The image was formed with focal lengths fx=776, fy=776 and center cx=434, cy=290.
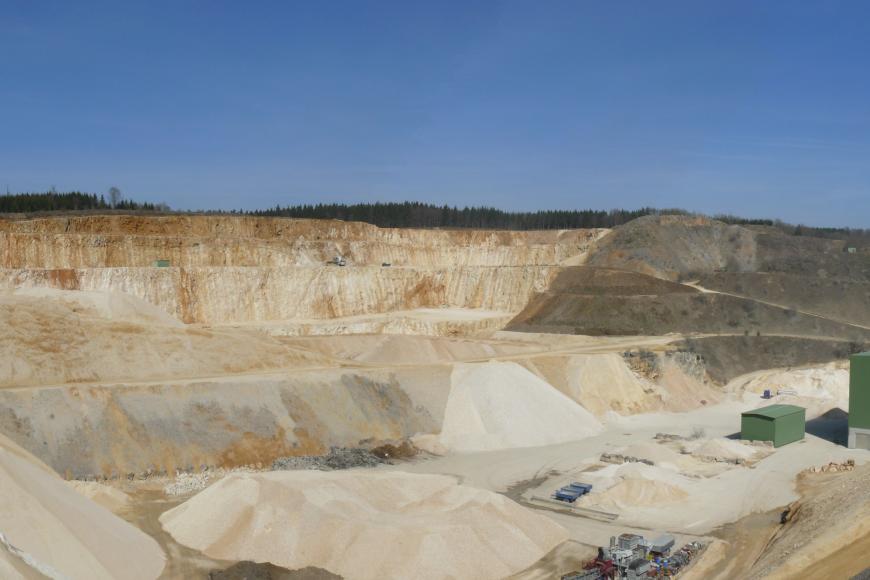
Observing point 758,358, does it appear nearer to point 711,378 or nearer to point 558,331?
point 711,378

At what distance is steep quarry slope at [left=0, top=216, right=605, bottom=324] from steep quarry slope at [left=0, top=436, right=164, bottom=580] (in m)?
38.8

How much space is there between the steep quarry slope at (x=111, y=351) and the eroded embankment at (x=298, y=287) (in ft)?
62.0

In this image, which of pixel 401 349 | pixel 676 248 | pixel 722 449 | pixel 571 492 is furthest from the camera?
pixel 676 248

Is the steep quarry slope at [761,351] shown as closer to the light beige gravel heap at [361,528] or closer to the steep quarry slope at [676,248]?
the steep quarry slope at [676,248]

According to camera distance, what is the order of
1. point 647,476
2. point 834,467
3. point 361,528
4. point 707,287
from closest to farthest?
point 361,528 < point 647,476 < point 834,467 < point 707,287

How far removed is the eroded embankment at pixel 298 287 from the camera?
57.3m

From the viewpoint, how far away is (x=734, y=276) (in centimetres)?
7044

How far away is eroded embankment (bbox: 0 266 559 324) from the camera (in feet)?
188

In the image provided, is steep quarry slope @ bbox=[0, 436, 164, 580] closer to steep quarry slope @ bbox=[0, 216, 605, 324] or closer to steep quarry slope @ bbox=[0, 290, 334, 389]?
steep quarry slope @ bbox=[0, 290, 334, 389]

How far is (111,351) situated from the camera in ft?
111

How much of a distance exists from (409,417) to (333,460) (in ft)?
19.5

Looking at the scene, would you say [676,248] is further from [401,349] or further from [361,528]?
[361,528]

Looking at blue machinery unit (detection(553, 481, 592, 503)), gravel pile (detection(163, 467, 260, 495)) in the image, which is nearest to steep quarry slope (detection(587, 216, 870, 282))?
blue machinery unit (detection(553, 481, 592, 503))

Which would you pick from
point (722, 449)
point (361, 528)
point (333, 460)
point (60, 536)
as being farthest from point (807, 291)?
point (60, 536)
